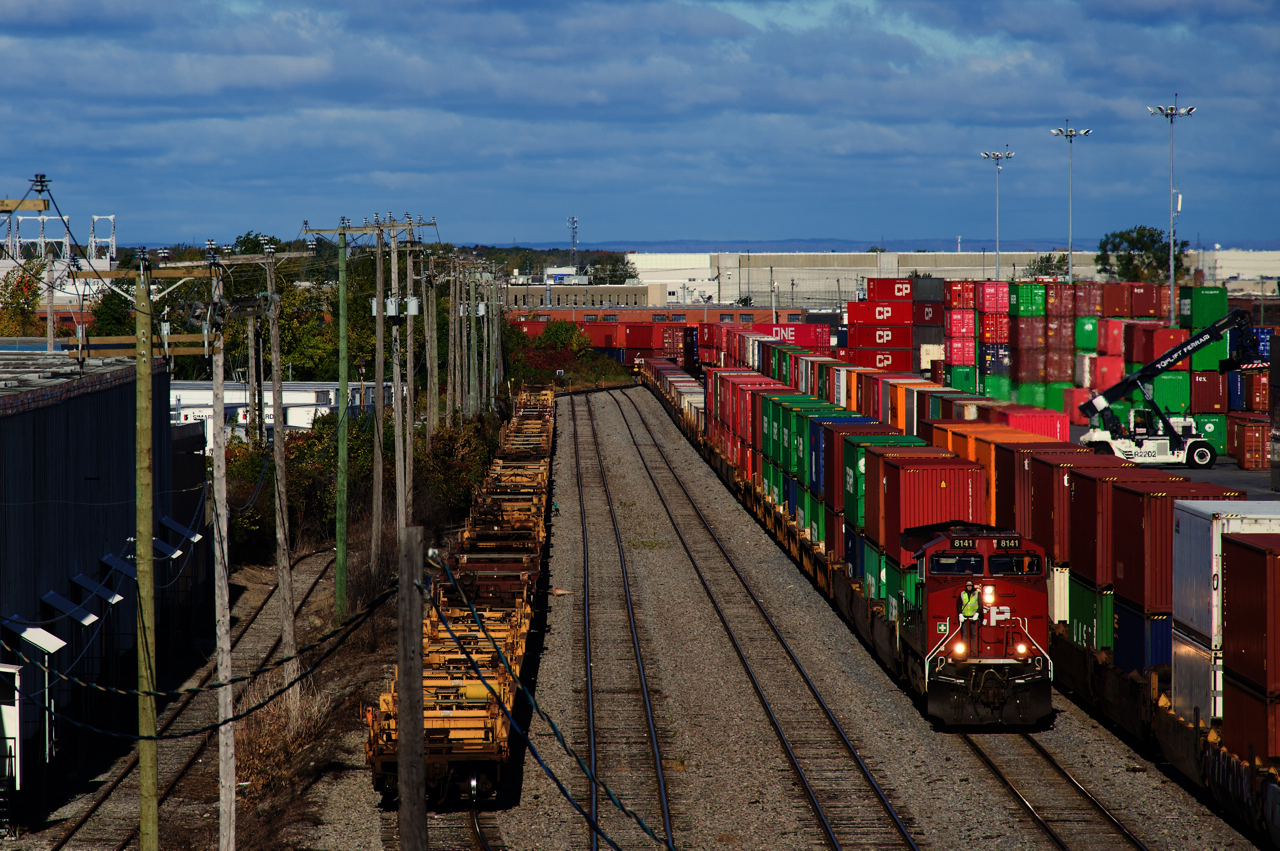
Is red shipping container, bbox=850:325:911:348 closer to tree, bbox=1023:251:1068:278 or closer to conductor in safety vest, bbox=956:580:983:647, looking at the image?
conductor in safety vest, bbox=956:580:983:647

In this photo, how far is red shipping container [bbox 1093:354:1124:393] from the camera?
64.4m

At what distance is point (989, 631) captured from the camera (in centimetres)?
1941

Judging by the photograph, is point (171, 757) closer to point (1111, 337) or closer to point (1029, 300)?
point (1111, 337)

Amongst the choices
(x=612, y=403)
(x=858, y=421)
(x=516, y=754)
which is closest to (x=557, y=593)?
(x=858, y=421)

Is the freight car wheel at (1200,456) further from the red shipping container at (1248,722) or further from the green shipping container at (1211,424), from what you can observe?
the red shipping container at (1248,722)

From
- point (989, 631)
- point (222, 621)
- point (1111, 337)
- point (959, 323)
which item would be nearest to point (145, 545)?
point (222, 621)

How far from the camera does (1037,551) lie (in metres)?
19.3

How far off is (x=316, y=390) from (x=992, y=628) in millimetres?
44265

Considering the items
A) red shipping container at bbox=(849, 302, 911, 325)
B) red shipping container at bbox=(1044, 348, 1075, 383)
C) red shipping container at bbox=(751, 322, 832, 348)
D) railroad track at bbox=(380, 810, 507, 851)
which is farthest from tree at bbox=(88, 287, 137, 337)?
railroad track at bbox=(380, 810, 507, 851)

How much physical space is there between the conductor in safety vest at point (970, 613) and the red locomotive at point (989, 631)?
0.10 feet

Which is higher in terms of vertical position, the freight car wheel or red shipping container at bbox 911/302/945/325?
red shipping container at bbox 911/302/945/325

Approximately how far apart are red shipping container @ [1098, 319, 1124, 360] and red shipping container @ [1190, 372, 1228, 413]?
9503 mm

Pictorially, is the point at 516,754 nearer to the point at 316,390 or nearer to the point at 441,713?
the point at 441,713

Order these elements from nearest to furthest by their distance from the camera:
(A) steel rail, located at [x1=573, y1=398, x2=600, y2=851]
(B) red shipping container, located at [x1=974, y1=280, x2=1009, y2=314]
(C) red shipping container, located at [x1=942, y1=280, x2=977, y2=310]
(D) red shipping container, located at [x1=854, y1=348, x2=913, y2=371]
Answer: (A) steel rail, located at [x1=573, y1=398, x2=600, y2=851] → (B) red shipping container, located at [x1=974, y1=280, x2=1009, y2=314] → (D) red shipping container, located at [x1=854, y1=348, x2=913, y2=371] → (C) red shipping container, located at [x1=942, y1=280, x2=977, y2=310]
